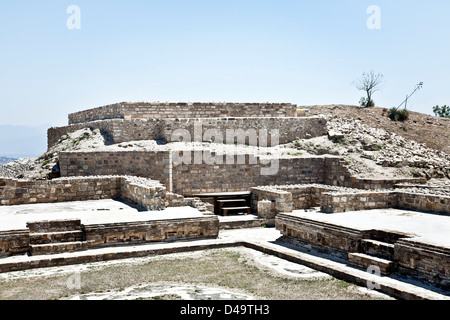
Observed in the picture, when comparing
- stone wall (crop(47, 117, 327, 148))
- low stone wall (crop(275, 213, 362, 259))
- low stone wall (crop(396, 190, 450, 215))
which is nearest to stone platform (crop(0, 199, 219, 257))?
low stone wall (crop(275, 213, 362, 259))

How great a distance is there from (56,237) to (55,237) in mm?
19

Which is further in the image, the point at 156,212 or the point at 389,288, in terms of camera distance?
the point at 156,212

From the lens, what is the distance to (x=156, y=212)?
10812mm

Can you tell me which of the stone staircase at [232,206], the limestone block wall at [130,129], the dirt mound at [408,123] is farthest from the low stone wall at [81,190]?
the dirt mound at [408,123]

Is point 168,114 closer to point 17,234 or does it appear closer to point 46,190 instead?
point 46,190

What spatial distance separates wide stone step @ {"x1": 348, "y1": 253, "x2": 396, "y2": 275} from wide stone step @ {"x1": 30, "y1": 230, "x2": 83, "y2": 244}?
211 inches

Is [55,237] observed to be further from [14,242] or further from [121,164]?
[121,164]

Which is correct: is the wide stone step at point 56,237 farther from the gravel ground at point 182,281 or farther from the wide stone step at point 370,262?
the wide stone step at point 370,262

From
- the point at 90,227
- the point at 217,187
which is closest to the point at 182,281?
the point at 90,227

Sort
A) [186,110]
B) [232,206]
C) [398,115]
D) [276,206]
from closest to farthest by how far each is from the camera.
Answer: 1. [276,206]
2. [232,206]
3. [186,110]
4. [398,115]

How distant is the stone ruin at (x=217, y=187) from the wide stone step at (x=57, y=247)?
0.02 meters

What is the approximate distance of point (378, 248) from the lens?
25.9 feet

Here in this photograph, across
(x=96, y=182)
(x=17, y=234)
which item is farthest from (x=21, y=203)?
(x=17, y=234)
